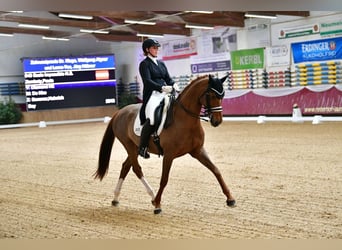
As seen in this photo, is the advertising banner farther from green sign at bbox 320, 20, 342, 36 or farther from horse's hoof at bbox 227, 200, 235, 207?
horse's hoof at bbox 227, 200, 235, 207

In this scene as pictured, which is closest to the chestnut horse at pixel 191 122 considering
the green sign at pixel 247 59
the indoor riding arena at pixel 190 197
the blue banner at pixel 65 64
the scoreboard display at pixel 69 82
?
the indoor riding arena at pixel 190 197

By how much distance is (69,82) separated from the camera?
17328 millimetres

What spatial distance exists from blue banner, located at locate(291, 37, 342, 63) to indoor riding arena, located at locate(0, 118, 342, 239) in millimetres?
4931

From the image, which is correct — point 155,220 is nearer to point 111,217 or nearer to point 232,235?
point 111,217

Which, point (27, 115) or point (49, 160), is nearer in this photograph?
point (49, 160)

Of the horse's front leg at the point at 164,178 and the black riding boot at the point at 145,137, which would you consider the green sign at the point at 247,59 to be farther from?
the horse's front leg at the point at 164,178

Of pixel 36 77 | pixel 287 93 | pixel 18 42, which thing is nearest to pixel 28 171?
pixel 287 93

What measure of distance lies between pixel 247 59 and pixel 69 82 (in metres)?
6.33

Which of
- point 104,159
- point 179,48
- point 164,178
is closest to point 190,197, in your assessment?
point 164,178

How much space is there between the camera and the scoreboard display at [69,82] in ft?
56.7

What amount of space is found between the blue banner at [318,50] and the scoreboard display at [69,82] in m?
6.96

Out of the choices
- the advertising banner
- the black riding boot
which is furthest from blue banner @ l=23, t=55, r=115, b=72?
the black riding boot

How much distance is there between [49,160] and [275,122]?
24.2 feet

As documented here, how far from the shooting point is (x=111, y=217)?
4156mm
